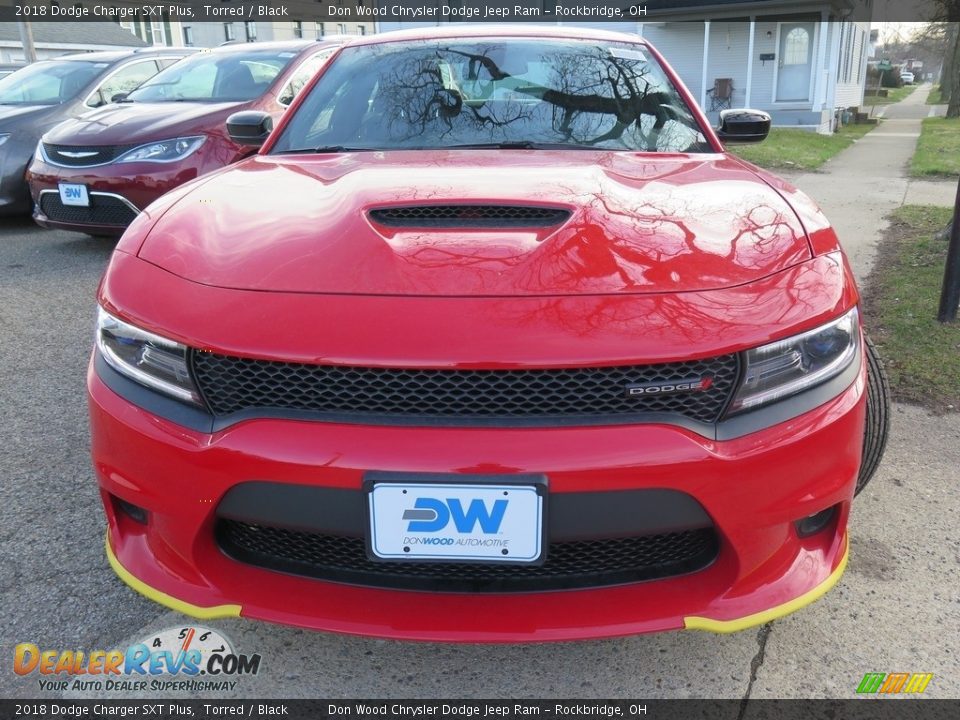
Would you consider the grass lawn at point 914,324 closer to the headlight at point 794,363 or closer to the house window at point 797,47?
the headlight at point 794,363

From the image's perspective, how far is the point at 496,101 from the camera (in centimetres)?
278

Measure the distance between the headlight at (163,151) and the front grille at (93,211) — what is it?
Answer: 32cm

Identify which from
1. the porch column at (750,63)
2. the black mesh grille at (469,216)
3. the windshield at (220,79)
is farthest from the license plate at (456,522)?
the porch column at (750,63)

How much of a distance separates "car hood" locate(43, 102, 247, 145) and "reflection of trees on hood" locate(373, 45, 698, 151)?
3291 mm

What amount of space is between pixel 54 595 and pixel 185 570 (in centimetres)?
75

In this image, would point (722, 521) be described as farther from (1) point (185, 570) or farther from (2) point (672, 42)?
(2) point (672, 42)

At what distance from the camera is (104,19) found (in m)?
45.7

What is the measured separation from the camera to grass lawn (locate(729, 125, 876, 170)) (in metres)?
11.9

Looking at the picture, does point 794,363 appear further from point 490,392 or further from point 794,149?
point 794,149

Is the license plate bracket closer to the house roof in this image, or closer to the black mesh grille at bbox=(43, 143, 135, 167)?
the black mesh grille at bbox=(43, 143, 135, 167)

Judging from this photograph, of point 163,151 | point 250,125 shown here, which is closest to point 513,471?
point 250,125

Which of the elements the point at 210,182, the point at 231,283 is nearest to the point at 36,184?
the point at 210,182

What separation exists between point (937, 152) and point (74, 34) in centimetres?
4107

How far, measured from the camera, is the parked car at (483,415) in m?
1.46
